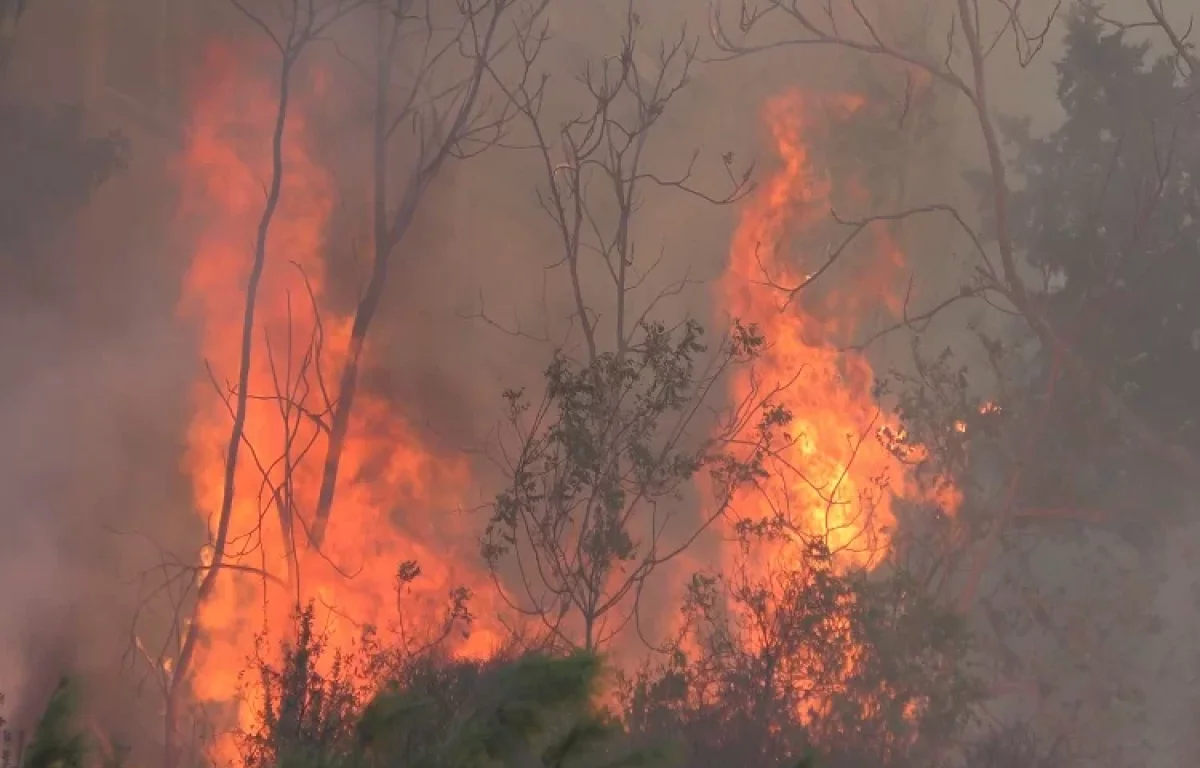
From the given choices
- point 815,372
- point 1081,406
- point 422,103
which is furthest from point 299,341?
point 1081,406

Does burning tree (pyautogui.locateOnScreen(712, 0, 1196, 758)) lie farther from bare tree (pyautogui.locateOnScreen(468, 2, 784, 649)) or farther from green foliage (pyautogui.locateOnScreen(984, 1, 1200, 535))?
bare tree (pyautogui.locateOnScreen(468, 2, 784, 649))

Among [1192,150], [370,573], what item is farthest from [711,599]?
[1192,150]

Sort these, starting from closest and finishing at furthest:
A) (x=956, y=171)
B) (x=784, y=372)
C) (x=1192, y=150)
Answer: (x=784, y=372)
(x=1192, y=150)
(x=956, y=171)

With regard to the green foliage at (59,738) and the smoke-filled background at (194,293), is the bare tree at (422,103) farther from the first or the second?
the green foliage at (59,738)

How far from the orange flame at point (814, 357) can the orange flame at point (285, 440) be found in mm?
2667

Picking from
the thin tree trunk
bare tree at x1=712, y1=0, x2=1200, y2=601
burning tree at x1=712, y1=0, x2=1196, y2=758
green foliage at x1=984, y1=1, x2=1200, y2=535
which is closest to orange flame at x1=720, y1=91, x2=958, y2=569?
burning tree at x1=712, y1=0, x2=1196, y2=758

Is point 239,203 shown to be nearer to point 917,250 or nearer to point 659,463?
point 659,463

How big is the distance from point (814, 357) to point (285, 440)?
462cm

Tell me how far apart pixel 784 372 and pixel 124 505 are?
5.37 m

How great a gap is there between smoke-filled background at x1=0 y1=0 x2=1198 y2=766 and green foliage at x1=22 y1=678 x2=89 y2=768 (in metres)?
5.34

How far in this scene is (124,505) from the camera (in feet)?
27.1

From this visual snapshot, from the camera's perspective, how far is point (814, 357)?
1036 cm

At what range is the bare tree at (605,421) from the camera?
25.3 ft

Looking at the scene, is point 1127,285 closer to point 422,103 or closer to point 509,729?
point 422,103
